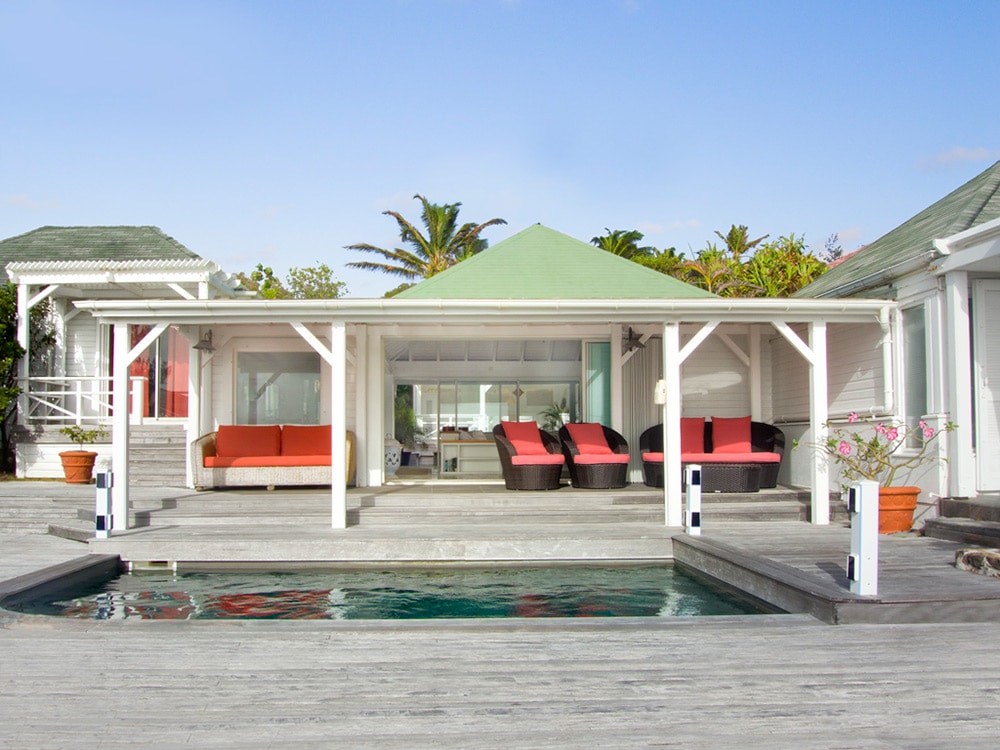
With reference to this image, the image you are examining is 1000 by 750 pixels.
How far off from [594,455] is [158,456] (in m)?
6.54

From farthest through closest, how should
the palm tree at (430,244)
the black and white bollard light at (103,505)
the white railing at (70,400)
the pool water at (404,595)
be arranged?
the palm tree at (430,244), the white railing at (70,400), the black and white bollard light at (103,505), the pool water at (404,595)

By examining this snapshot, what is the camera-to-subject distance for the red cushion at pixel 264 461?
36.0ft

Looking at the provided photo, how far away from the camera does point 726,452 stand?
1091 centimetres

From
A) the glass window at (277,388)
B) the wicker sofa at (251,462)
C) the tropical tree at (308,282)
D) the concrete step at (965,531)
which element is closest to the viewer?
the concrete step at (965,531)

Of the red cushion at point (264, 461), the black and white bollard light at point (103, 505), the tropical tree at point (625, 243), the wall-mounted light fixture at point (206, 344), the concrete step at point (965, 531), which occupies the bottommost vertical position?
the concrete step at point (965, 531)

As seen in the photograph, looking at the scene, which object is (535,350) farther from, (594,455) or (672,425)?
(672,425)

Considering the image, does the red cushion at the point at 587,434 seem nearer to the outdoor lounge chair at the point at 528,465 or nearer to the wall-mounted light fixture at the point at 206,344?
the outdoor lounge chair at the point at 528,465

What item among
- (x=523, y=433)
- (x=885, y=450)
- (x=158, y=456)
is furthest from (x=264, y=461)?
(x=885, y=450)

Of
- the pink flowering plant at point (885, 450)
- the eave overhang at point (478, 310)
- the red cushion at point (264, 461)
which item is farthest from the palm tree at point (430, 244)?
the pink flowering plant at point (885, 450)

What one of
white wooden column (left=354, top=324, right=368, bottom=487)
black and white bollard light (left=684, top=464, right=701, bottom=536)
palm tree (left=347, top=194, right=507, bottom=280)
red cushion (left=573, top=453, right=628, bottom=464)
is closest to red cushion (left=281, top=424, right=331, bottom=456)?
white wooden column (left=354, top=324, right=368, bottom=487)

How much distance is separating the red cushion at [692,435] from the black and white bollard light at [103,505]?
270 inches

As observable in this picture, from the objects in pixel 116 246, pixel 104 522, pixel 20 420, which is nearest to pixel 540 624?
pixel 104 522

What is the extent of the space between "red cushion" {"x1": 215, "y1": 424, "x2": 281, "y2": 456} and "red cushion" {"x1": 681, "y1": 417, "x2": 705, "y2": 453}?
5.43m

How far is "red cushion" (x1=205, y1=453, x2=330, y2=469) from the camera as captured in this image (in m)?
11.0
